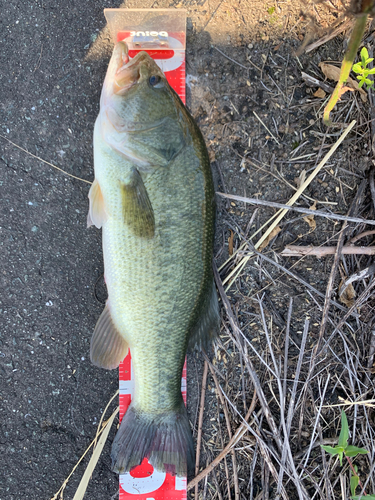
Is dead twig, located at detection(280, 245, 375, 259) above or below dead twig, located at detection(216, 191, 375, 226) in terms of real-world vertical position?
below

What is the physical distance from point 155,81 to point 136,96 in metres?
0.14

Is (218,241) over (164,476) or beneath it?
over

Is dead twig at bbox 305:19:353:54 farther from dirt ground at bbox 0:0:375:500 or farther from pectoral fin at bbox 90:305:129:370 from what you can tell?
pectoral fin at bbox 90:305:129:370

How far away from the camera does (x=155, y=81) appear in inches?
67.4

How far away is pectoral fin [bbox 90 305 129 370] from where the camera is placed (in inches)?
77.0

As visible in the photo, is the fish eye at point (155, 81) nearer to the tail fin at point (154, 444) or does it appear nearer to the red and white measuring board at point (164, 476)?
the red and white measuring board at point (164, 476)

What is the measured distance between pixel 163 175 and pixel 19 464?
227 centimetres

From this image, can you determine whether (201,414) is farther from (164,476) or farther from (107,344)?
(107,344)

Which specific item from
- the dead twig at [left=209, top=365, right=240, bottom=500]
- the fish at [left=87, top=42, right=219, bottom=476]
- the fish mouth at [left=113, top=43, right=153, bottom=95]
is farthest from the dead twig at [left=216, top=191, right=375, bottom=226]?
the dead twig at [left=209, top=365, right=240, bottom=500]

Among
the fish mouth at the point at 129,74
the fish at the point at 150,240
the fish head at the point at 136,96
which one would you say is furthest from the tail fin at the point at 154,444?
the fish mouth at the point at 129,74

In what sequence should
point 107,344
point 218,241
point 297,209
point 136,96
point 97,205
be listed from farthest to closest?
point 218,241, point 297,209, point 107,344, point 97,205, point 136,96

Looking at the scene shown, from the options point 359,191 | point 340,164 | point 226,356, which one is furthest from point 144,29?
point 226,356

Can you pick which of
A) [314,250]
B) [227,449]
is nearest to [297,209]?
[314,250]

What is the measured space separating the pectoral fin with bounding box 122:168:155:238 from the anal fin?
60cm
